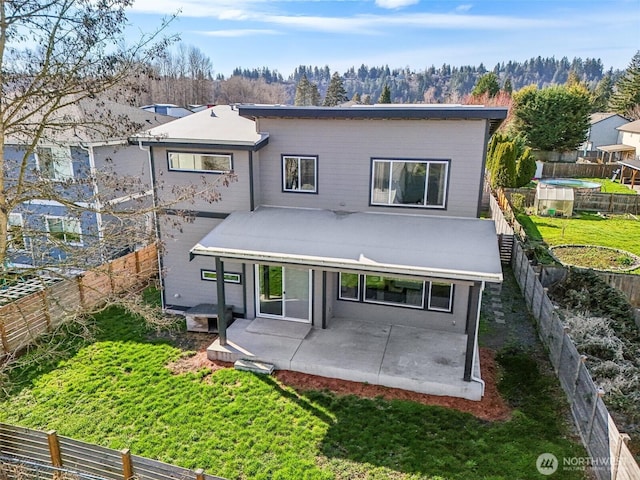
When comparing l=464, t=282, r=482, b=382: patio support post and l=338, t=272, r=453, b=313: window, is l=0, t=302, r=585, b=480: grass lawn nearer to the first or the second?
l=464, t=282, r=482, b=382: patio support post

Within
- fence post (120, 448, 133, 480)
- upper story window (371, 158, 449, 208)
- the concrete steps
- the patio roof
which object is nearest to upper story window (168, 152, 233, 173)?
the patio roof

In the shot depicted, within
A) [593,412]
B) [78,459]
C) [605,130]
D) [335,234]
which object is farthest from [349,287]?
[605,130]

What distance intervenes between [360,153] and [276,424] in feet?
23.4

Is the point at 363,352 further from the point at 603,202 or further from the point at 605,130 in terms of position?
the point at 605,130

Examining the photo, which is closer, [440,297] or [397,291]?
[440,297]

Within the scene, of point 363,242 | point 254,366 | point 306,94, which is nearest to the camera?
point 254,366

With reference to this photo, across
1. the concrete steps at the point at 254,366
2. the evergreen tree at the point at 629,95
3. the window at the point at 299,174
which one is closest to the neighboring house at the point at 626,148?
the evergreen tree at the point at 629,95

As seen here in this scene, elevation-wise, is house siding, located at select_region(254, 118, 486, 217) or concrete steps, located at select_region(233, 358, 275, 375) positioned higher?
house siding, located at select_region(254, 118, 486, 217)

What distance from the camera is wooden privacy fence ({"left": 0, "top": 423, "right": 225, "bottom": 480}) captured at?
6.48 metres

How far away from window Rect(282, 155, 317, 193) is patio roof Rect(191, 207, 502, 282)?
70 centimetres

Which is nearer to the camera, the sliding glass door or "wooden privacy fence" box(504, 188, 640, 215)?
the sliding glass door

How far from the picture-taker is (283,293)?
12.4 meters

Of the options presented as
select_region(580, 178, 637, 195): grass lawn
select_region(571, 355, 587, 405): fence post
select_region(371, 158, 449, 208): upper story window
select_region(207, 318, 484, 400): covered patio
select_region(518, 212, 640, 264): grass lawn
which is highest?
select_region(371, 158, 449, 208): upper story window

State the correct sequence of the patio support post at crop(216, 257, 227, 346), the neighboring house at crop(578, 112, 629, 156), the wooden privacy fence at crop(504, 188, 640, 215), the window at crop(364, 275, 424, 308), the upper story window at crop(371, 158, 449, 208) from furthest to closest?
the neighboring house at crop(578, 112, 629, 156) → the wooden privacy fence at crop(504, 188, 640, 215) → the window at crop(364, 275, 424, 308) → the upper story window at crop(371, 158, 449, 208) → the patio support post at crop(216, 257, 227, 346)
